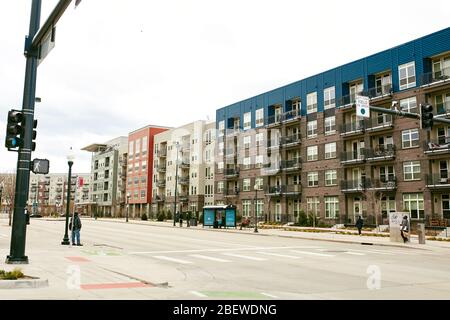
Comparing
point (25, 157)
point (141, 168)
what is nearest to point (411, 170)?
point (25, 157)

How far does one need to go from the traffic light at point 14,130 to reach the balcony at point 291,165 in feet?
156

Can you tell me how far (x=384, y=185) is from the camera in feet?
154

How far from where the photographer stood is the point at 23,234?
1255 centimetres

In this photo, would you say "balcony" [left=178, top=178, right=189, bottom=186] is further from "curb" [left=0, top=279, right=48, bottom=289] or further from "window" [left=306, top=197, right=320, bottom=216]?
"curb" [left=0, top=279, right=48, bottom=289]

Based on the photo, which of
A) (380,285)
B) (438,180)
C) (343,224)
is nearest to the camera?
(380,285)

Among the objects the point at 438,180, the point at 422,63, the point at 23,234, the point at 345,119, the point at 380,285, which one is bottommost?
the point at 380,285

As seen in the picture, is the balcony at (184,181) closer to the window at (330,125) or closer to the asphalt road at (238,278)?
the window at (330,125)

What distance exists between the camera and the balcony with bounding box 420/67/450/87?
139 feet

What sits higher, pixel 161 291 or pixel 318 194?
pixel 318 194

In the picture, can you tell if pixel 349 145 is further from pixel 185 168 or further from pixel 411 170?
pixel 185 168

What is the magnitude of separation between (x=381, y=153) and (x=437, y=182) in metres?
7.23

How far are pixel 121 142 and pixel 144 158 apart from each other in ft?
71.5

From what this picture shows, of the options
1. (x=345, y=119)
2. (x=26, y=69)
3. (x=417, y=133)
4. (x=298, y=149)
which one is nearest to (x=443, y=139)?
(x=417, y=133)

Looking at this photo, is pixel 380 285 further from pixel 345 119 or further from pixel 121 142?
pixel 121 142
